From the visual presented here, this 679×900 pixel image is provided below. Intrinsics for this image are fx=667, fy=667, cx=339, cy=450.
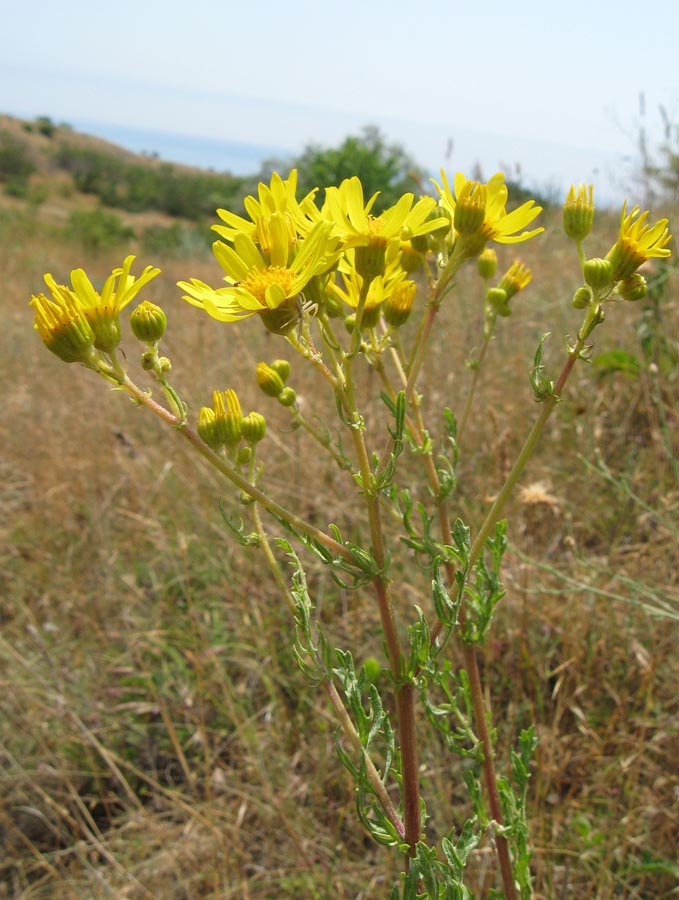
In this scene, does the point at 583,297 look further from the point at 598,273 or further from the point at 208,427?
the point at 208,427

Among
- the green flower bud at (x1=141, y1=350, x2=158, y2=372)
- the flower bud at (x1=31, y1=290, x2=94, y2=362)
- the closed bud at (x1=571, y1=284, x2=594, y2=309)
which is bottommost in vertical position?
the green flower bud at (x1=141, y1=350, x2=158, y2=372)

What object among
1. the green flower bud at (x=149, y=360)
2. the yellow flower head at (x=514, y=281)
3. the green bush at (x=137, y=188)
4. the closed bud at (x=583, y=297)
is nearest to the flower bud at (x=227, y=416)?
the green flower bud at (x=149, y=360)

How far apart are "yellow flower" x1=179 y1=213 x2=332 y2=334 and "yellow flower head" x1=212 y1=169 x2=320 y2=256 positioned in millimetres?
16

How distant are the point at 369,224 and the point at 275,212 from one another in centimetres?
15

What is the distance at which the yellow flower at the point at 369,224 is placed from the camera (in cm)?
98

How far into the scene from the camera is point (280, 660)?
2.44 meters

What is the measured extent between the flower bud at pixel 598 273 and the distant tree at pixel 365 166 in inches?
274

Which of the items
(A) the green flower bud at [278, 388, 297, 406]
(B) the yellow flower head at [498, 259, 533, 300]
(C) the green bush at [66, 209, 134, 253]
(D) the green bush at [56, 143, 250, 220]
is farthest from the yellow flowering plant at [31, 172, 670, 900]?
(D) the green bush at [56, 143, 250, 220]

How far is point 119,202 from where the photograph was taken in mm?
36375

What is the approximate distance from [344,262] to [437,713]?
0.81 meters

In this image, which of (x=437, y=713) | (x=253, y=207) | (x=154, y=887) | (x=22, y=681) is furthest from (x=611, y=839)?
(x=22, y=681)

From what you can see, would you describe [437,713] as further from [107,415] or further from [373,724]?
[107,415]

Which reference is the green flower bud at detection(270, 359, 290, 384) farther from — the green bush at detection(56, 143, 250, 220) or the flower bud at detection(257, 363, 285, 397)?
the green bush at detection(56, 143, 250, 220)

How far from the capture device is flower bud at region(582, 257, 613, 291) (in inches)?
40.5
